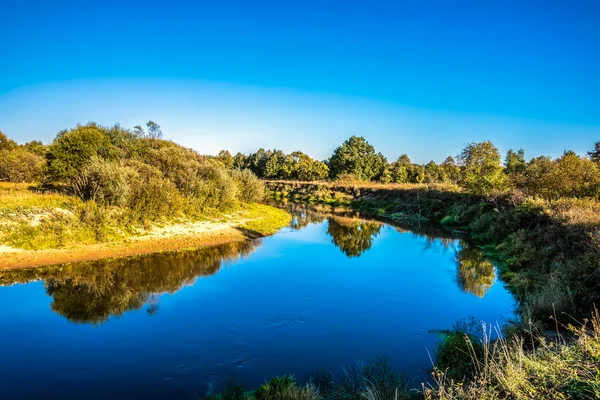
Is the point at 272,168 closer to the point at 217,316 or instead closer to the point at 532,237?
the point at 532,237

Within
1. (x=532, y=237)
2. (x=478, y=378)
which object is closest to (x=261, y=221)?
(x=532, y=237)

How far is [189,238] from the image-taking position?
2545 cm

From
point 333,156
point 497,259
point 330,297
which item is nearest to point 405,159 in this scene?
point 333,156

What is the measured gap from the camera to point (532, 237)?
20.2 m

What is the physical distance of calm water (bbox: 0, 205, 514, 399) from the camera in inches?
373

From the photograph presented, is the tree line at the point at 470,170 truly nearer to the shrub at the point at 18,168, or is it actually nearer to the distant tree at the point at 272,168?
the distant tree at the point at 272,168

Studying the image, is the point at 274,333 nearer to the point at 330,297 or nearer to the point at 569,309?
the point at 330,297

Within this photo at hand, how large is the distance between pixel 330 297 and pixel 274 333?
14.4 ft

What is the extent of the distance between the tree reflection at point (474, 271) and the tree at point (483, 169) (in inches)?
566

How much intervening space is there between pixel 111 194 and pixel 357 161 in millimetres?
74747

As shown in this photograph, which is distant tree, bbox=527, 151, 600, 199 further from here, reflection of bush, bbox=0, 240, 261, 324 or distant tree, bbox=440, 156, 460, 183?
distant tree, bbox=440, 156, 460, 183

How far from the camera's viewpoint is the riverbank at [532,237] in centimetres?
1098

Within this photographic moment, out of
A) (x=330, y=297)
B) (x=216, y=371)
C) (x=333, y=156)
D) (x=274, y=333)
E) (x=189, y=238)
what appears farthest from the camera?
(x=333, y=156)

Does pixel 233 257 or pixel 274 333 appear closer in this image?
pixel 274 333
